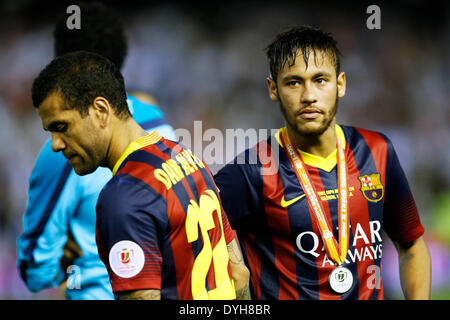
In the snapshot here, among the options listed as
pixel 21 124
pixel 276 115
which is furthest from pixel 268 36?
pixel 21 124

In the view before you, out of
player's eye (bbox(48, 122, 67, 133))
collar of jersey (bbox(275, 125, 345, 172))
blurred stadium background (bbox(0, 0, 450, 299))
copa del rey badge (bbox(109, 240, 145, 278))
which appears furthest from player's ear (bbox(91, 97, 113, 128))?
blurred stadium background (bbox(0, 0, 450, 299))

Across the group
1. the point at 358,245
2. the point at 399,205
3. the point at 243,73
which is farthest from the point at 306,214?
the point at 243,73

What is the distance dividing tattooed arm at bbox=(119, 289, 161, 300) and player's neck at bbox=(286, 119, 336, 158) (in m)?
1.20

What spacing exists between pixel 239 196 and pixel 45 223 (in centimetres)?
116

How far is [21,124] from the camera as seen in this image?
7.22 m

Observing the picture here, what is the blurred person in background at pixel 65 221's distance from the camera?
293cm

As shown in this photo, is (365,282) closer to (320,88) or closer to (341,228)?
(341,228)

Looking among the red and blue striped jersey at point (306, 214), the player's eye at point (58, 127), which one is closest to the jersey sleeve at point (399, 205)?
the red and blue striped jersey at point (306, 214)

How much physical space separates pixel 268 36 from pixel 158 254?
6.18 metres

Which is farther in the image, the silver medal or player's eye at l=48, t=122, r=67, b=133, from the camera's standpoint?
the silver medal

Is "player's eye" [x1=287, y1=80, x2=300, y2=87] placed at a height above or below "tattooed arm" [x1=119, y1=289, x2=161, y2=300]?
above

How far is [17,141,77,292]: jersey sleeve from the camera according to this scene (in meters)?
2.93

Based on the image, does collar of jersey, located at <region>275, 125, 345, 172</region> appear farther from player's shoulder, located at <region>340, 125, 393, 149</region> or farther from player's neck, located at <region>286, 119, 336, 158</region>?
player's shoulder, located at <region>340, 125, 393, 149</region>

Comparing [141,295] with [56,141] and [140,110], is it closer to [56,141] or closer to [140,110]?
[56,141]
